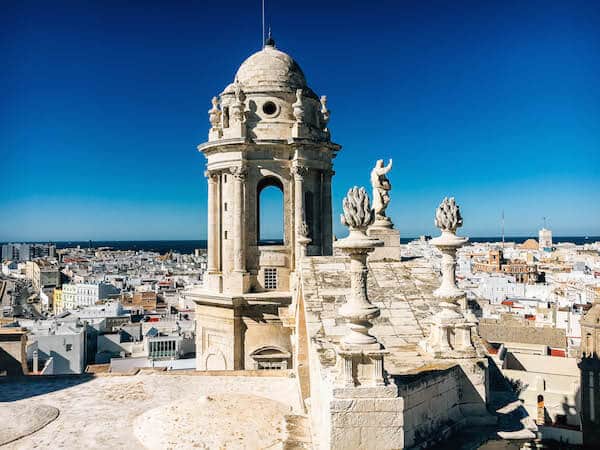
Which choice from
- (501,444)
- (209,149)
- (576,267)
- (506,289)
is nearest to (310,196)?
(209,149)

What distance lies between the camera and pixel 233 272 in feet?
55.8

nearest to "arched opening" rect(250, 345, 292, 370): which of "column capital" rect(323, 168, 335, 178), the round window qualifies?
"column capital" rect(323, 168, 335, 178)

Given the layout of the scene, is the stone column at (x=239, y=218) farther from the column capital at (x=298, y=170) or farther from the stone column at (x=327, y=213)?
the stone column at (x=327, y=213)

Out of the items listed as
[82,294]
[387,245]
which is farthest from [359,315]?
[82,294]

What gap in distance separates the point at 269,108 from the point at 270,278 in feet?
18.3

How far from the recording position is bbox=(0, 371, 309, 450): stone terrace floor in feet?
28.6

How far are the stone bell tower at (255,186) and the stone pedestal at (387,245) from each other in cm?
556

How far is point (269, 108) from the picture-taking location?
17.4m

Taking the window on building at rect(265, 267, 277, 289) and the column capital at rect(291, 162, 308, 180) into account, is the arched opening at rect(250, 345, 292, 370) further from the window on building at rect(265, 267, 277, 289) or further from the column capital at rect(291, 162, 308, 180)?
the column capital at rect(291, 162, 308, 180)

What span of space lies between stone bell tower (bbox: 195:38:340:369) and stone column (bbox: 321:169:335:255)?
9cm

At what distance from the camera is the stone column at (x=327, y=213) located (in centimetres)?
1812

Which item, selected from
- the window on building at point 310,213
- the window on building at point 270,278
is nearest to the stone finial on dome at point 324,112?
the window on building at point 310,213

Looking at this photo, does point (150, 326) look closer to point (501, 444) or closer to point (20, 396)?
point (20, 396)

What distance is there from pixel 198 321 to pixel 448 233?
11.8 m
